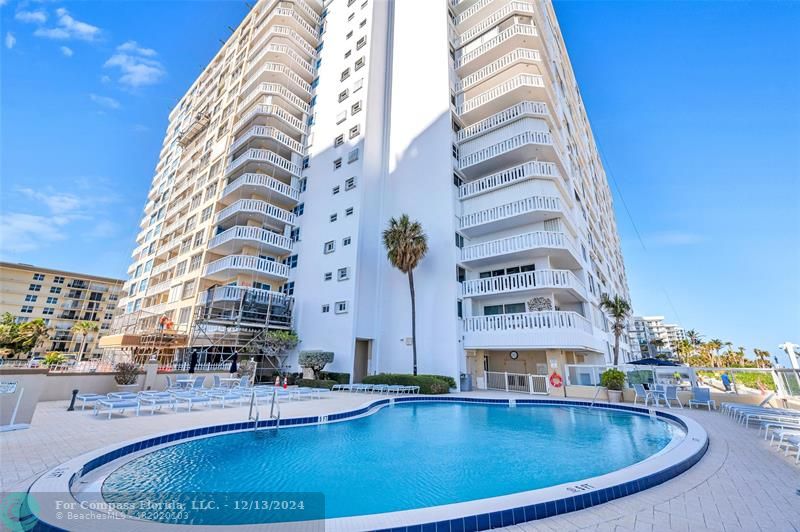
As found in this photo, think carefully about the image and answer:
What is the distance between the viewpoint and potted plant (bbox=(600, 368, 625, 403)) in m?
14.0

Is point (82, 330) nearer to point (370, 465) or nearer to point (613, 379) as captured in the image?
point (370, 465)

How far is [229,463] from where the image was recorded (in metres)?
6.24

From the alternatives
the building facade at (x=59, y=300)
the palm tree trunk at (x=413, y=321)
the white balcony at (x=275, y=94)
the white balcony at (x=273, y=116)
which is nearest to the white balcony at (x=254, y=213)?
the white balcony at (x=273, y=116)

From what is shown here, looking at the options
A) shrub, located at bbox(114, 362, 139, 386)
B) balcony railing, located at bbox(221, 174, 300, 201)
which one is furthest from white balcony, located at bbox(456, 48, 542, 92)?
shrub, located at bbox(114, 362, 139, 386)

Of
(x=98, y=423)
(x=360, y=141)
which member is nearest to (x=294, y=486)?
(x=98, y=423)

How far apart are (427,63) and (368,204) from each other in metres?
11.2

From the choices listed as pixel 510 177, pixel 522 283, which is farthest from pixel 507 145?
pixel 522 283

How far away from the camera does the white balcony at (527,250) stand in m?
16.8

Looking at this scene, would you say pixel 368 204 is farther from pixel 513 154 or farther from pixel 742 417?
pixel 742 417

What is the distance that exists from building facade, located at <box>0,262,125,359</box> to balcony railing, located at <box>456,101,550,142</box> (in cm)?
5465

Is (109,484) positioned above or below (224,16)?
below

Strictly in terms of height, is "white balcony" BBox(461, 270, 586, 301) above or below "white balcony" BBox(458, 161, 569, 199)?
below

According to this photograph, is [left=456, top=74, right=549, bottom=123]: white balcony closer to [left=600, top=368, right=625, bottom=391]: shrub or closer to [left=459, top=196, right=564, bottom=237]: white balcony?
[left=459, top=196, right=564, bottom=237]: white balcony

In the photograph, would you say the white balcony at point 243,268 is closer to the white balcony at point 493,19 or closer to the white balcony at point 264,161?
the white balcony at point 264,161
